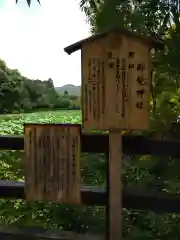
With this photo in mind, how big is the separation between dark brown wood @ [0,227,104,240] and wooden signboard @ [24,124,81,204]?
280 millimetres

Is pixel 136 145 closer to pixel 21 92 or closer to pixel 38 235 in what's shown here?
pixel 38 235

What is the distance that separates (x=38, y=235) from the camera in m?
2.83

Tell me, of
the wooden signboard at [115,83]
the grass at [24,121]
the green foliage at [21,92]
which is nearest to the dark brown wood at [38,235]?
the wooden signboard at [115,83]

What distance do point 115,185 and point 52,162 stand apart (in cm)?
43

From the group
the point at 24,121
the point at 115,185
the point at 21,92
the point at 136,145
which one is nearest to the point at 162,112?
the point at 136,145

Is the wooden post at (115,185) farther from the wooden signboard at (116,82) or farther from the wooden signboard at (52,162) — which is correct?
the wooden signboard at (52,162)

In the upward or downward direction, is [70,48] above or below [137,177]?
above

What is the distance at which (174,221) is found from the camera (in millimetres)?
3088

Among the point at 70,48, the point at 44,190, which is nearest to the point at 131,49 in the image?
the point at 70,48

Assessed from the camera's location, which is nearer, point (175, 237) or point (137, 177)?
point (175, 237)

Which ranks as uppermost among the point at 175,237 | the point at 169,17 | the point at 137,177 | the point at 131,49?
the point at 169,17

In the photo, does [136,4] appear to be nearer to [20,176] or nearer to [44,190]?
[44,190]

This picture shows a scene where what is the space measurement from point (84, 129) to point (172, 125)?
682mm

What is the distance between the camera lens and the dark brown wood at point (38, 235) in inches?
110
